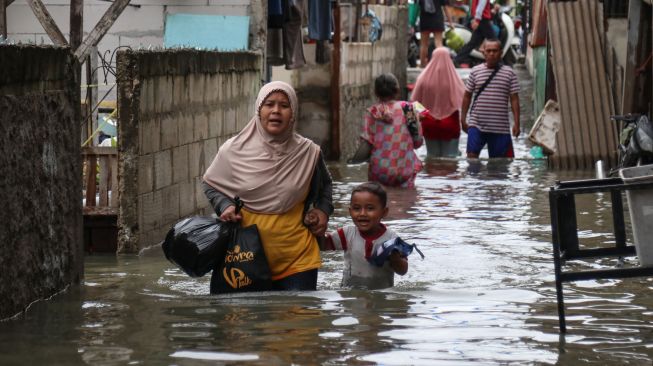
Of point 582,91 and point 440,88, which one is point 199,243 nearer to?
point 582,91

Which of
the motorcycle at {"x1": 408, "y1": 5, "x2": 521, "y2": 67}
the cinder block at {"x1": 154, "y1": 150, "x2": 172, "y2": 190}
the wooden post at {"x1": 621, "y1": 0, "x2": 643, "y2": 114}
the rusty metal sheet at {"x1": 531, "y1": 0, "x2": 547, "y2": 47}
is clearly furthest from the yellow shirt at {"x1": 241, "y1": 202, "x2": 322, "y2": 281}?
the motorcycle at {"x1": 408, "y1": 5, "x2": 521, "y2": 67}

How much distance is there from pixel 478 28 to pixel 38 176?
21.2 meters

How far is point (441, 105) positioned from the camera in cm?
1902

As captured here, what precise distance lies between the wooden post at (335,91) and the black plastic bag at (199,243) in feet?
38.1

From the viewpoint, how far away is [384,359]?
19.6 feet

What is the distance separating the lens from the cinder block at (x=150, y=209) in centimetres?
994

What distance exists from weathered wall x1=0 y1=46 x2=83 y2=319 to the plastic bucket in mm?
2987

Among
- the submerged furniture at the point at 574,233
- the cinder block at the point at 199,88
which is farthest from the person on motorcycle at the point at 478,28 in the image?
the submerged furniture at the point at 574,233

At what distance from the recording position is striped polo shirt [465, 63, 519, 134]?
16.5m

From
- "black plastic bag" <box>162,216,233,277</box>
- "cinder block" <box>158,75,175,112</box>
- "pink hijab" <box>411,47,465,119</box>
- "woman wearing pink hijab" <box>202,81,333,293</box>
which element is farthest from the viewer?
"pink hijab" <box>411,47,465,119</box>

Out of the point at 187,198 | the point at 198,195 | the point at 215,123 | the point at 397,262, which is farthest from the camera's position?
the point at 215,123

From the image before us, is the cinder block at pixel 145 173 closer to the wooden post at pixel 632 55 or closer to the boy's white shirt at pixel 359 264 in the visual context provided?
the boy's white shirt at pixel 359 264

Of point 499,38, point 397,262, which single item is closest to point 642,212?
point 397,262

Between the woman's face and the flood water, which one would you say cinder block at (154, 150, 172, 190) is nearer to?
the flood water
